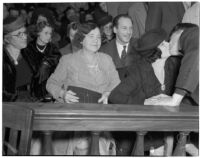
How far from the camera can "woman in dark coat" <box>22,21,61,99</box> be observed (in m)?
2.18

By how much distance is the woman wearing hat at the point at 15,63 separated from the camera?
214 centimetres

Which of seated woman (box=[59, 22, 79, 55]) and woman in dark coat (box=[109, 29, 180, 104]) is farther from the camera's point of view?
seated woman (box=[59, 22, 79, 55])

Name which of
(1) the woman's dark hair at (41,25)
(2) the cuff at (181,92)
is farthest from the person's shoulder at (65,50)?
(2) the cuff at (181,92)

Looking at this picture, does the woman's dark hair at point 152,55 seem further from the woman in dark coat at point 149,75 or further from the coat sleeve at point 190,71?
the coat sleeve at point 190,71

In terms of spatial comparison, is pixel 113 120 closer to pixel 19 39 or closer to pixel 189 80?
pixel 189 80

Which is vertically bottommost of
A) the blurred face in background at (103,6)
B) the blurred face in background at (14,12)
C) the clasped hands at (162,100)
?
the clasped hands at (162,100)

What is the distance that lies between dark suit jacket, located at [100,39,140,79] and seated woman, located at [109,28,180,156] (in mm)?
42

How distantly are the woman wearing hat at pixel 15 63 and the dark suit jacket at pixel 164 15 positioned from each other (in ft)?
3.10

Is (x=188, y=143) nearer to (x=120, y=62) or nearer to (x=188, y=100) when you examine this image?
(x=188, y=100)

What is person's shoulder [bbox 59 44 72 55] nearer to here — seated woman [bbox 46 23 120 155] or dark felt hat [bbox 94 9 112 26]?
seated woman [bbox 46 23 120 155]

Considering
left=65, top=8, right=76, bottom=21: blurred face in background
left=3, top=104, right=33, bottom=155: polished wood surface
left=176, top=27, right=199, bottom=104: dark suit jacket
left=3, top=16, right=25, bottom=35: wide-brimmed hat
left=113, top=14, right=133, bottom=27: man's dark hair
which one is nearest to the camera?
left=3, top=104, right=33, bottom=155: polished wood surface

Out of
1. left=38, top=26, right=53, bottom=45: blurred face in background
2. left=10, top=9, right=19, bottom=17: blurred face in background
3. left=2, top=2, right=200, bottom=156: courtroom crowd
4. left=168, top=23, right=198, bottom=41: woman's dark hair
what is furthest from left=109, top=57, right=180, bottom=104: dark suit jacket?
left=10, top=9, right=19, bottom=17: blurred face in background

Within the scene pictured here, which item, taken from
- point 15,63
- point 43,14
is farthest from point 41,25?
point 15,63

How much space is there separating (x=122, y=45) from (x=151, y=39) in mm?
246
